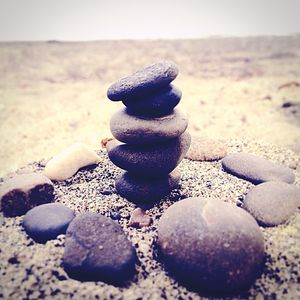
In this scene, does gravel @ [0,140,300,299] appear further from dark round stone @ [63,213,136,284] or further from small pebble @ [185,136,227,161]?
small pebble @ [185,136,227,161]

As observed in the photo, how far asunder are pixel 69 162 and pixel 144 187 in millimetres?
1155

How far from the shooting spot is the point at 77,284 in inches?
92.3

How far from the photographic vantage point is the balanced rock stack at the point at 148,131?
10.4 feet

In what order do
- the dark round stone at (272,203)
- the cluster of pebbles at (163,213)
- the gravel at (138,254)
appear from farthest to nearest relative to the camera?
the dark round stone at (272,203) < the cluster of pebbles at (163,213) < the gravel at (138,254)

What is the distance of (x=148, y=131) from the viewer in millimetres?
3232

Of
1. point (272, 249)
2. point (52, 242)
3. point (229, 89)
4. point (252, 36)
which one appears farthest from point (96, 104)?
point (252, 36)

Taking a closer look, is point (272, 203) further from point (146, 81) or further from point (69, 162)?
point (69, 162)

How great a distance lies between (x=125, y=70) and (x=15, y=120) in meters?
4.62

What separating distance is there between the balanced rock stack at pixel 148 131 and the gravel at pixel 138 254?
211mm

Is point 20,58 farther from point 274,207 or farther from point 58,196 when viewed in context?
point 274,207

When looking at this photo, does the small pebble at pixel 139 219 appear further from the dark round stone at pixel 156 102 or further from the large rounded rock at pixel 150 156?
the dark round stone at pixel 156 102

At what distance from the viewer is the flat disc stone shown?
3.24 metres

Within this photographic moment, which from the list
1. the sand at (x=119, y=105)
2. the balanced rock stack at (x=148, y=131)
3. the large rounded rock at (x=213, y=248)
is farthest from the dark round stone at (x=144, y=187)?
the large rounded rock at (x=213, y=248)

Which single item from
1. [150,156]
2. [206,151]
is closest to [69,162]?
[150,156]
